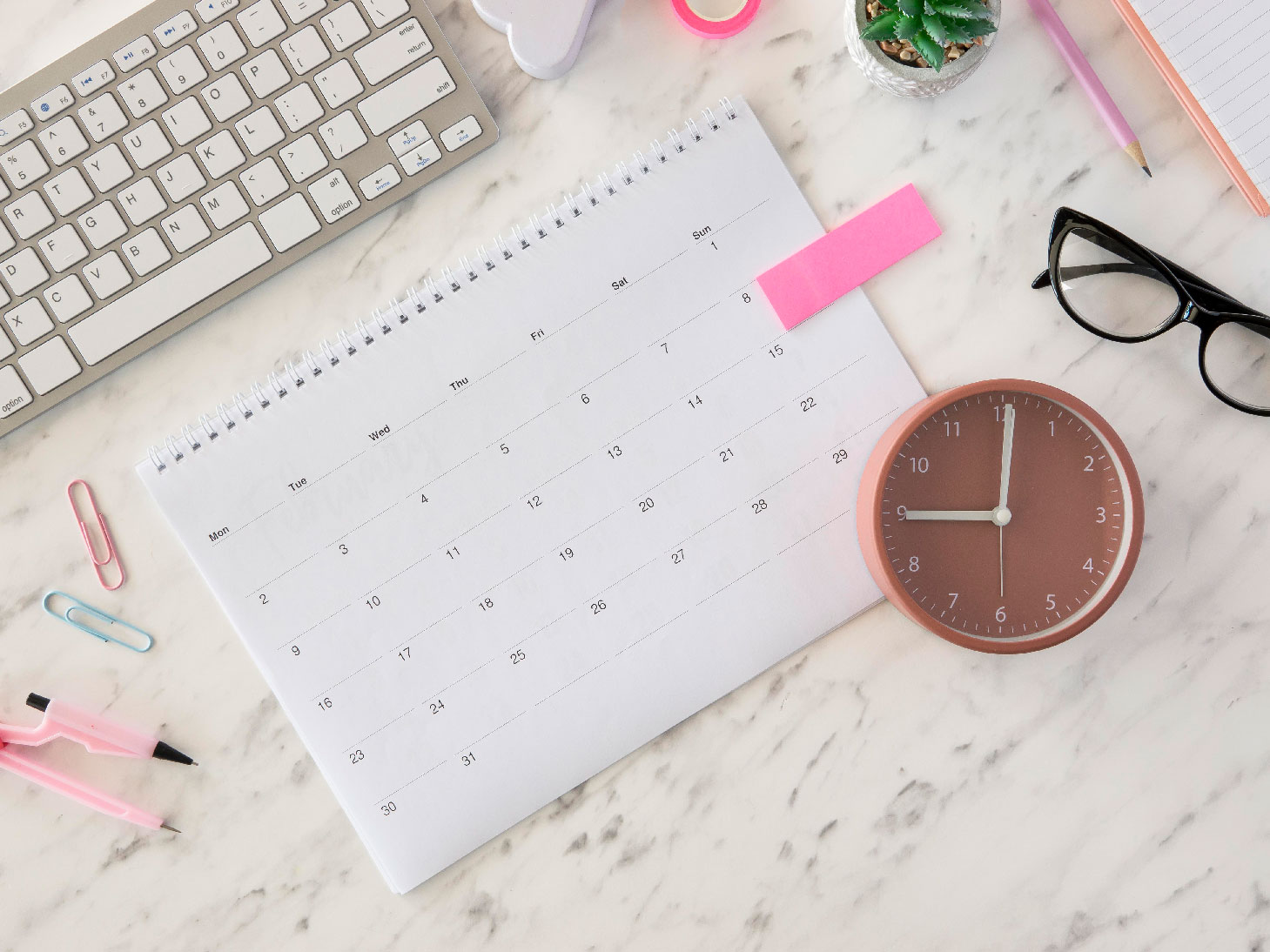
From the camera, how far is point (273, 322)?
0.68 metres

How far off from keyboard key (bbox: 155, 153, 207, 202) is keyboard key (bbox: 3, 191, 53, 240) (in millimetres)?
92

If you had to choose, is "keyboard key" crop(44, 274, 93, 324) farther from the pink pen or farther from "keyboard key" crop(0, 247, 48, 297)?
the pink pen

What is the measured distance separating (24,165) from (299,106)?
22cm

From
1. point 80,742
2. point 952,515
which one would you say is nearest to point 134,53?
point 80,742

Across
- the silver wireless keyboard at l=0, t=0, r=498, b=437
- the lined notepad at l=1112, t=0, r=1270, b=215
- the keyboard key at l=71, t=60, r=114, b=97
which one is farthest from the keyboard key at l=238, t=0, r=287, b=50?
the lined notepad at l=1112, t=0, r=1270, b=215

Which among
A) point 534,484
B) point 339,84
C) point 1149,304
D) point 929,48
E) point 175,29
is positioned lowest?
point 1149,304

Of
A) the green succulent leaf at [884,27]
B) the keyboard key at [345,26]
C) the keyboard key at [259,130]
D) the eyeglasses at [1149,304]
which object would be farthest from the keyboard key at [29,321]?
the eyeglasses at [1149,304]

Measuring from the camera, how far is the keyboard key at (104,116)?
2.12 feet

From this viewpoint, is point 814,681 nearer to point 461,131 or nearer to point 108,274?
point 461,131

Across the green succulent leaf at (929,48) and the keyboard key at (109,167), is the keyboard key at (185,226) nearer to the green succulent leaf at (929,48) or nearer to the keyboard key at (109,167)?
the keyboard key at (109,167)

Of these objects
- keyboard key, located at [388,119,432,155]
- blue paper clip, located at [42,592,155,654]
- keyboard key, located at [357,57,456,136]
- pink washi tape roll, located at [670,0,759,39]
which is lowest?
blue paper clip, located at [42,592,155,654]

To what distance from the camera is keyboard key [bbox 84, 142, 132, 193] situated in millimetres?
648

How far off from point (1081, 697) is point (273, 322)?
731 mm

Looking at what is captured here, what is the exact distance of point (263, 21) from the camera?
25.3 inches
